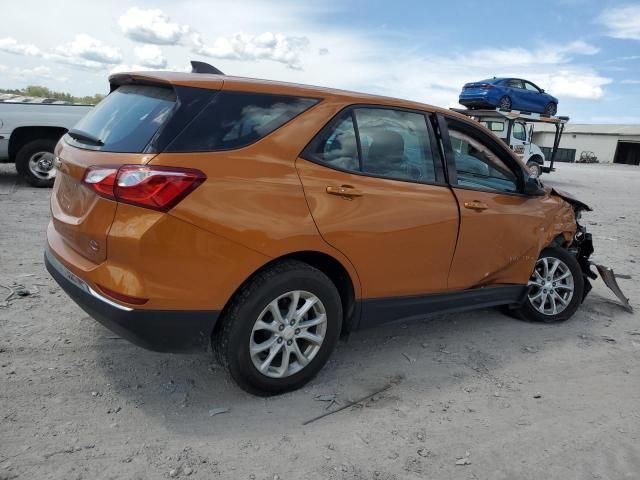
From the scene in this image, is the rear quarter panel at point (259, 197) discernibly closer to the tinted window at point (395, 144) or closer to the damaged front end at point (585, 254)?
the tinted window at point (395, 144)

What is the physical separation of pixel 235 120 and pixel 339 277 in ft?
3.72

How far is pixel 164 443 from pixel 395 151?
2202 mm

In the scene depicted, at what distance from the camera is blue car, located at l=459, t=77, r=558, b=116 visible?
18.6 meters

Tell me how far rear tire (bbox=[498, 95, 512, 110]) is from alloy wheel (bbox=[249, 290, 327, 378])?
17407 mm

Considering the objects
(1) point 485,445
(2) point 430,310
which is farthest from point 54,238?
(1) point 485,445

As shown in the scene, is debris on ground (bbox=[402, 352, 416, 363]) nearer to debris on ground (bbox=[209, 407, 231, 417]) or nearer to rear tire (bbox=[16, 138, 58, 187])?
debris on ground (bbox=[209, 407, 231, 417])

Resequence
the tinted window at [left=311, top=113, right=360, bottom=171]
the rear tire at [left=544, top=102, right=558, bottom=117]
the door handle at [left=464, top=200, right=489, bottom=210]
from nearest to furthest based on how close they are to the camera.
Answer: the tinted window at [left=311, top=113, right=360, bottom=171]
the door handle at [left=464, top=200, right=489, bottom=210]
the rear tire at [left=544, top=102, right=558, bottom=117]

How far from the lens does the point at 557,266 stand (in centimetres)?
473

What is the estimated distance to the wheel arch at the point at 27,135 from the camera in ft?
28.9

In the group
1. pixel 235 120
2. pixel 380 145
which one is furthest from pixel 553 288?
pixel 235 120

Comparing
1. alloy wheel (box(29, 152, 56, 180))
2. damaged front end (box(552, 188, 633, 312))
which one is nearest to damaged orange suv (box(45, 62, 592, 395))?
damaged front end (box(552, 188, 633, 312))

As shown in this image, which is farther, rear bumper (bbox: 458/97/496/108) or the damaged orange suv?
rear bumper (bbox: 458/97/496/108)

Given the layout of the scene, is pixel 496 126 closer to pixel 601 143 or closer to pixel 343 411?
pixel 343 411

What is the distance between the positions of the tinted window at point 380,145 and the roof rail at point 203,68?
0.85m
